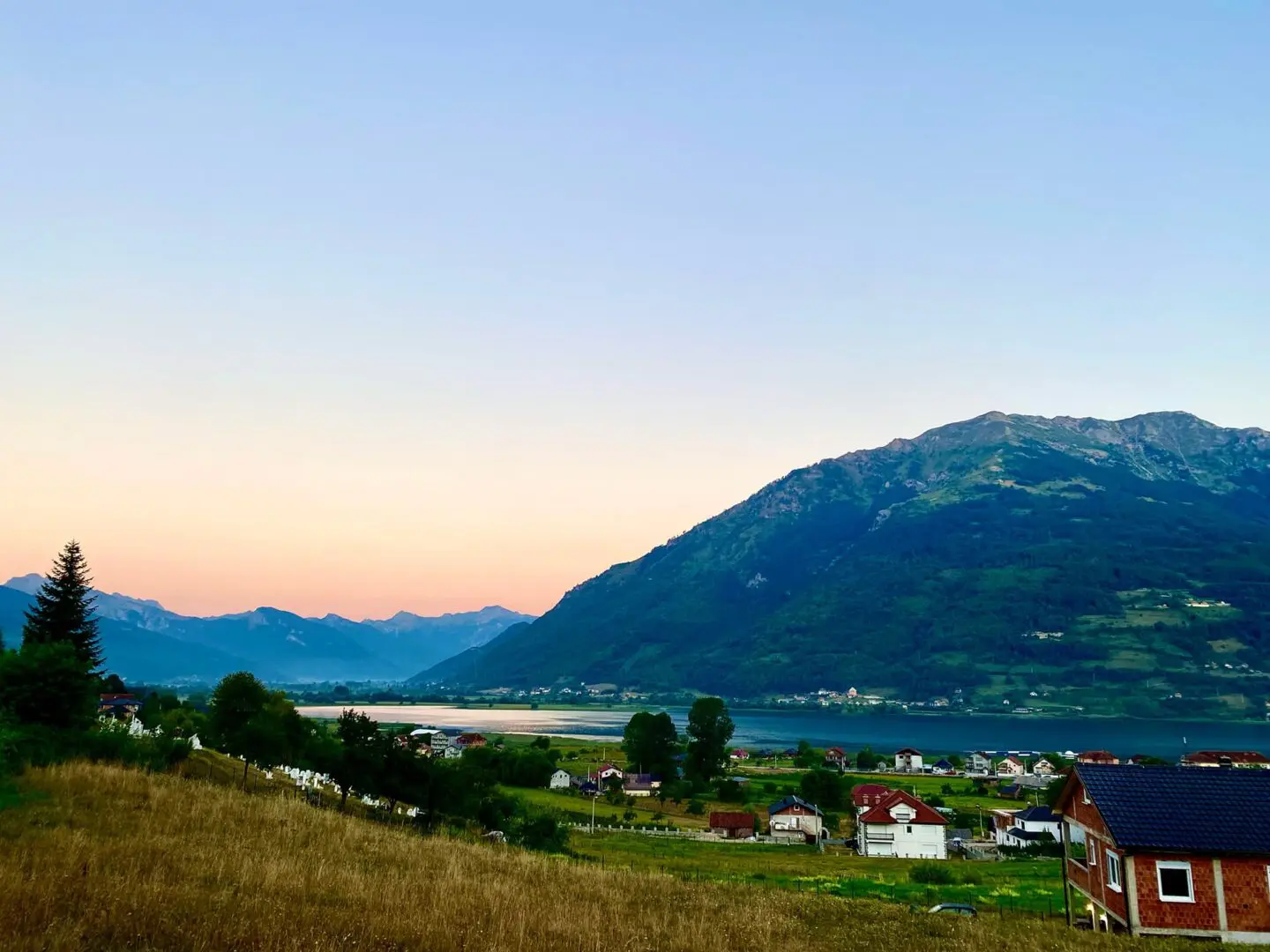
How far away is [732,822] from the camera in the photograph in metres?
85.7

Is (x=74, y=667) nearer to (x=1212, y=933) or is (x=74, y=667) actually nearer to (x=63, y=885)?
(x=63, y=885)

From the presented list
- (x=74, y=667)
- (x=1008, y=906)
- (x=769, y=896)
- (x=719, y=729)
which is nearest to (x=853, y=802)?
(x=719, y=729)

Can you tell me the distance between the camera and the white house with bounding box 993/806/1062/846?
82.3 metres

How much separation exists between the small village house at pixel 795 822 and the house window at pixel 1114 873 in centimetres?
5896

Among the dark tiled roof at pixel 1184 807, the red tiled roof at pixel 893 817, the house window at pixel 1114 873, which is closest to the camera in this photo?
the dark tiled roof at pixel 1184 807

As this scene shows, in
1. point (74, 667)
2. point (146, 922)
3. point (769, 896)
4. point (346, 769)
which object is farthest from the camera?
point (346, 769)

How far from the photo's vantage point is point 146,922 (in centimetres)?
895

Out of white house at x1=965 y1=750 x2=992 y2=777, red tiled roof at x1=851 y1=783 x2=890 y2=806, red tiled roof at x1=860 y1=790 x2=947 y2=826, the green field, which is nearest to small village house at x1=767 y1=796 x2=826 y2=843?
the green field

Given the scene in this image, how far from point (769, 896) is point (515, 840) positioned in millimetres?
30729

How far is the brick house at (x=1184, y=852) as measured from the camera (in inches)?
1067

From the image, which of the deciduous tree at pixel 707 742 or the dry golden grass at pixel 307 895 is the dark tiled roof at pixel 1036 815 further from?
the dry golden grass at pixel 307 895

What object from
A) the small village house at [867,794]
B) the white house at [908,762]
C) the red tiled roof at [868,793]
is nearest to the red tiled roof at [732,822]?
the small village house at [867,794]

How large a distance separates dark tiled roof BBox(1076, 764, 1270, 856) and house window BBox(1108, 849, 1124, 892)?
145 centimetres

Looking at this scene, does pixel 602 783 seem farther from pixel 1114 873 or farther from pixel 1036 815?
pixel 1114 873
